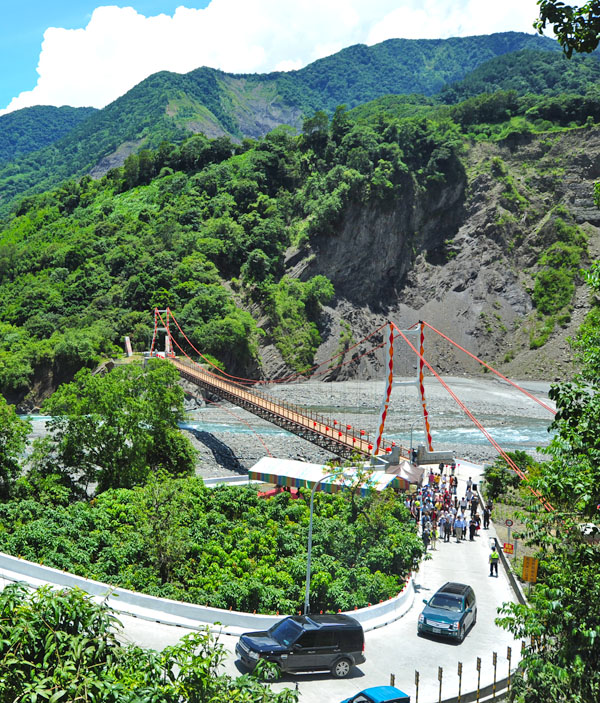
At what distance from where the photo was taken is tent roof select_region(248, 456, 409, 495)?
2622cm

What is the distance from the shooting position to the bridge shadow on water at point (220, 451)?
41219mm

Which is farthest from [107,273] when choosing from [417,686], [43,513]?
[417,686]

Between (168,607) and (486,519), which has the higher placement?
(168,607)

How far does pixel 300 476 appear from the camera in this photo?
1075 inches

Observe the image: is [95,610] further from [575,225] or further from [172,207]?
[575,225]

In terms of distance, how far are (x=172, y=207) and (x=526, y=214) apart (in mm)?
46096

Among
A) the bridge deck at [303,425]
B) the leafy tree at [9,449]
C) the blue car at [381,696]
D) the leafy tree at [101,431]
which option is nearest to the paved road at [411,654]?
the blue car at [381,696]

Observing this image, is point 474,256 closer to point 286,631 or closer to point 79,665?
point 286,631

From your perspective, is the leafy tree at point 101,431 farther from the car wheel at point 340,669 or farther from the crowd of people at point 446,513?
the car wheel at point 340,669

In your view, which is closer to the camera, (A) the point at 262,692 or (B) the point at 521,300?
(A) the point at 262,692

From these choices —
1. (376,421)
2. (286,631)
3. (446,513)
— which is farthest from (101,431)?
(376,421)

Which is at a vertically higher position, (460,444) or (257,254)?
(257,254)

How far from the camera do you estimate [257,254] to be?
78.3 m

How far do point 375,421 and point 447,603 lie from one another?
38120 mm
